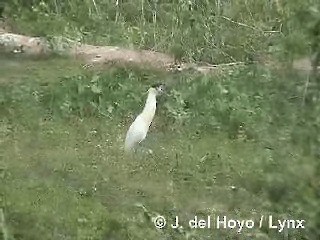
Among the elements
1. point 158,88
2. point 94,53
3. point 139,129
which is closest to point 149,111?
point 139,129

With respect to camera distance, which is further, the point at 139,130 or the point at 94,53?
the point at 94,53

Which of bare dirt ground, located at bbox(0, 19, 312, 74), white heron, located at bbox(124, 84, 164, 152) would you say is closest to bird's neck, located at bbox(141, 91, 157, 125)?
white heron, located at bbox(124, 84, 164, 152)

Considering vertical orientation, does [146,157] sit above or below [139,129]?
below

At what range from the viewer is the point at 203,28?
6.50 m

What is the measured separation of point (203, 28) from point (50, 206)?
118 inches

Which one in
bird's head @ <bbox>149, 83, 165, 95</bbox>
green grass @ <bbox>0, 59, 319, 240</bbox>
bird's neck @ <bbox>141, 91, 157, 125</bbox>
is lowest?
green grass @ <bbox>0, 59, 319, 240</bbox>

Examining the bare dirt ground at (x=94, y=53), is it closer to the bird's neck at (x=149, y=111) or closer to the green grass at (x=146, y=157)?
the green grass at (x=146, y=157)

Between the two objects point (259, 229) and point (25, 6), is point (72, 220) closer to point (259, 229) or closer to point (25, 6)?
point (259, 229)

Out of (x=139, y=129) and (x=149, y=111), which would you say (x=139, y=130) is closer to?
(x=139, y=129)

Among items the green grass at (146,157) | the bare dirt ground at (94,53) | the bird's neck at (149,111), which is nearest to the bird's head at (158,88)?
the green grass at (146,157)

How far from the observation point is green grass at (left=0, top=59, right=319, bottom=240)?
2857 millimetres

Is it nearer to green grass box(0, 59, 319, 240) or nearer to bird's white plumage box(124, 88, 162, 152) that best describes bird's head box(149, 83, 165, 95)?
green grass box(0, 59, 319, 240)

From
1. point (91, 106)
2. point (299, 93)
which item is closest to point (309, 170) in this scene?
point (299, 93)

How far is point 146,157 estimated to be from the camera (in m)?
4.46
